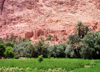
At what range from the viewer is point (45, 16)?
Result: 69.2 m

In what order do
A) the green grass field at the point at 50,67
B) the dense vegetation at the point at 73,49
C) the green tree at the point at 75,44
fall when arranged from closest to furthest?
the green grass field at the point at 50,67, the dense vegetation at the point at 73,49, the green tree at the point at 75,44

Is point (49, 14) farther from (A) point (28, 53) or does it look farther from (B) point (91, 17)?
(A) point (28, 53)

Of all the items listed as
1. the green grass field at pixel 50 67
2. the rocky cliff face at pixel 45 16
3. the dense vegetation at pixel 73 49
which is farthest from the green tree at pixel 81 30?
the rocky cliff face at pixel 45 16

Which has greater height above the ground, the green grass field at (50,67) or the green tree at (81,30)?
the green tree at (81,30)

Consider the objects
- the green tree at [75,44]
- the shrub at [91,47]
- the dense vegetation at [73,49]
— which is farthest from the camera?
the green tree at [75,44]

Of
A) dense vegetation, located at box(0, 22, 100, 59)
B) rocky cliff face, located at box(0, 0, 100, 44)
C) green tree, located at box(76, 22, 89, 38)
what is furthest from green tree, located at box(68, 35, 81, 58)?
rocky cliff face, located at box(0, 0, 100, 44)

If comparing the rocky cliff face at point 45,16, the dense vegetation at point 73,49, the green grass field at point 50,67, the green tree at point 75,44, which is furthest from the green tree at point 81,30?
the rocky cliff face at point 45,16

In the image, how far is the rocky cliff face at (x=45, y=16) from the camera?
59.2 m

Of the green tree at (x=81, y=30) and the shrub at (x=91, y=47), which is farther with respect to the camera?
the green tree at (x=81, y=30)

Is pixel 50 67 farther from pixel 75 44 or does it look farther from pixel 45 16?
pixel 45 16

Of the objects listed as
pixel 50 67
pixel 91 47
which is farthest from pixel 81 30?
pixel 50 67

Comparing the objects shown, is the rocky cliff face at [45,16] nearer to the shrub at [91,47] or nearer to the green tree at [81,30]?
the green tree at [81,30]

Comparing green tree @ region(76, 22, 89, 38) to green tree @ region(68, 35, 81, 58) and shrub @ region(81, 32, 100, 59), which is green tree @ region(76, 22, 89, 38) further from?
shrub @ region(81, 32, 100, 59)

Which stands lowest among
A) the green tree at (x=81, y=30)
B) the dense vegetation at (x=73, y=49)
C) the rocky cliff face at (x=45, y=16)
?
the dense vegetation at (x=73, y=49)
